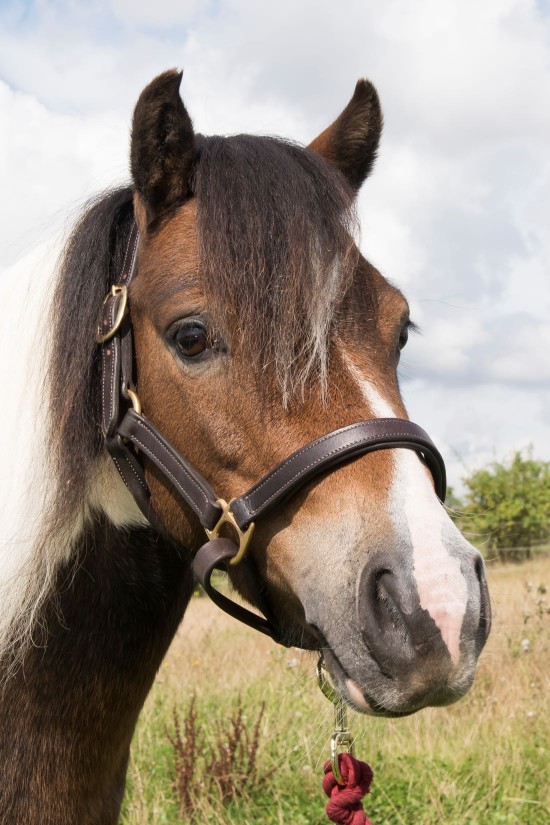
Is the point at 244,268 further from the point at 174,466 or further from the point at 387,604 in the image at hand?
the point at 387,604

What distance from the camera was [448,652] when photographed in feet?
5.88

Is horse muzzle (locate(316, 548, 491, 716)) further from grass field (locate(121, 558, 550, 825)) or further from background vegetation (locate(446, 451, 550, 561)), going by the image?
background vegetation (locate(446, 451, 550, 561))

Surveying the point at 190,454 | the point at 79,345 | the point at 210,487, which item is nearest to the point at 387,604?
the point at 210,487

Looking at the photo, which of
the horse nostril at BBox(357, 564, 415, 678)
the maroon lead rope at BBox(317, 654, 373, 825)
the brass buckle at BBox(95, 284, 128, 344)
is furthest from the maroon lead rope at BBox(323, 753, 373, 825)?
the brass buckle at BBox(95, 284, 128, 344)

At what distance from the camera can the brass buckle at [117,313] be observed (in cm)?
247

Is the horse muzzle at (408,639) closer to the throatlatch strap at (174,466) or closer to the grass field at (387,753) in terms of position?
the throatlatch strap at (174,466)

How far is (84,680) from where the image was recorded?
2518mm

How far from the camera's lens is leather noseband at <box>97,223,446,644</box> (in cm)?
203

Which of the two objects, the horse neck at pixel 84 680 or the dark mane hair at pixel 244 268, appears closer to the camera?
the dark mane hair at pixel 244 268

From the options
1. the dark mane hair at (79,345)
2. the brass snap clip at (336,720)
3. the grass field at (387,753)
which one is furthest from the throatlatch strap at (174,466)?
the grass field at (387,753)

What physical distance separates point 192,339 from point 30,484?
721 mm

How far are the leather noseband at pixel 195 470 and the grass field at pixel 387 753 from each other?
1.48m

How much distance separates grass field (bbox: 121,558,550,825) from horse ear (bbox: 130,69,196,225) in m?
2.29

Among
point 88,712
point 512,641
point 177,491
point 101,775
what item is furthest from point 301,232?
point 512,641
